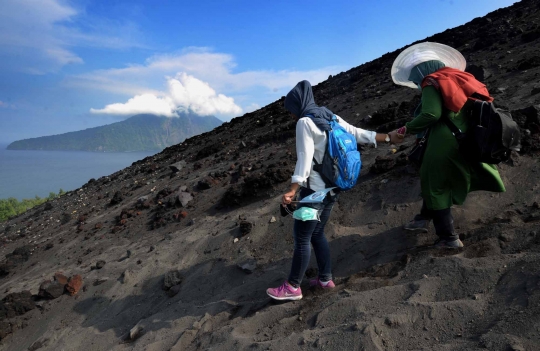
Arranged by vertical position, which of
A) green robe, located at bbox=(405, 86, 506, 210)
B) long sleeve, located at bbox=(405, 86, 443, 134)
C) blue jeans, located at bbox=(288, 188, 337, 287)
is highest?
long sleeve, located at bbox=(405, 86, 443, 134)

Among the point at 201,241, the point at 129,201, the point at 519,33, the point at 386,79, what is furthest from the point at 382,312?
the point at 519,33

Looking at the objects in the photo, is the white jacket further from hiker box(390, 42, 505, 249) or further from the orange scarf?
the orange scarf

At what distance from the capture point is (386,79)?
14461 mm

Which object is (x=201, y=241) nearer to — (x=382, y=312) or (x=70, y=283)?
(x=70, y=283)

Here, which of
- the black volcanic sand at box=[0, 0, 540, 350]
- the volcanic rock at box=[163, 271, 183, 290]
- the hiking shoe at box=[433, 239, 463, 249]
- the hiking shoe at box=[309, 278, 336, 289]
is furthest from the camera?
the volcanic rock at box=[163, 271, 183, 290]

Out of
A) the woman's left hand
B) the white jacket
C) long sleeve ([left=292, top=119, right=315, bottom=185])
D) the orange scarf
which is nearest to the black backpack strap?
the orange scarf

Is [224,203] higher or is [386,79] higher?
[386,79]

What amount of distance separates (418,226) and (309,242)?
4.63ft

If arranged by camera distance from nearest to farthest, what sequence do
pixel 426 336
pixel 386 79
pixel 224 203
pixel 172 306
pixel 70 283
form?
pixel 426 336
pixel 172 306
pixel 70 283
pixel 224 203
pixel 386 79

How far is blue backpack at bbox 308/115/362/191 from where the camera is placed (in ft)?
9.22

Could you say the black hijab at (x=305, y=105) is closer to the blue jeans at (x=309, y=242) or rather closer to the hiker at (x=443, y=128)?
the blue jeans at (x=309, y=242)

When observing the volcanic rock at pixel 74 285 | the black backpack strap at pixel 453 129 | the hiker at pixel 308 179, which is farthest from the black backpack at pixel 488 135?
the volcanic rock at pixel 74 285

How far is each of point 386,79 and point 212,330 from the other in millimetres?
13620

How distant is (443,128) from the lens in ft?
9.63
